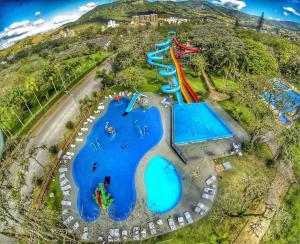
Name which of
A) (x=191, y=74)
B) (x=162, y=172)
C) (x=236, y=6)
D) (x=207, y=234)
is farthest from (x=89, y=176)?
(x=236, y=6)

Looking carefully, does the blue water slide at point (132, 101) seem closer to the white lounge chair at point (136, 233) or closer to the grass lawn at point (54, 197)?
the grass lawn at point (54, 197)

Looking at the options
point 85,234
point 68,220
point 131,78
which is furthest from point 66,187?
point 131,78

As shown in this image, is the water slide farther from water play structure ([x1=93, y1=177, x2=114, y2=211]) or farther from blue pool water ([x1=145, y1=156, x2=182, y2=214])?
water play structure ([x1=93, y1=177, x2=114, y2=211])

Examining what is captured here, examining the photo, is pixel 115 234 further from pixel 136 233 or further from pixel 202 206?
pixel 202 206

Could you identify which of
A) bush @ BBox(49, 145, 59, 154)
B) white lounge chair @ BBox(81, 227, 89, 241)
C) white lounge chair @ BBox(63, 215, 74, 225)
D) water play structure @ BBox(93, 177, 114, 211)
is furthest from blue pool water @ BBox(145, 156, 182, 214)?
bush @ BBox(49, 145, 59, 154)

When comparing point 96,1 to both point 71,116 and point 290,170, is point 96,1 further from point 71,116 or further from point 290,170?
point 290,170

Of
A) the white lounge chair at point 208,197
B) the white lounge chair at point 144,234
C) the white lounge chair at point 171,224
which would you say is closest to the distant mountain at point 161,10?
the white lounge chair at point 208,197
